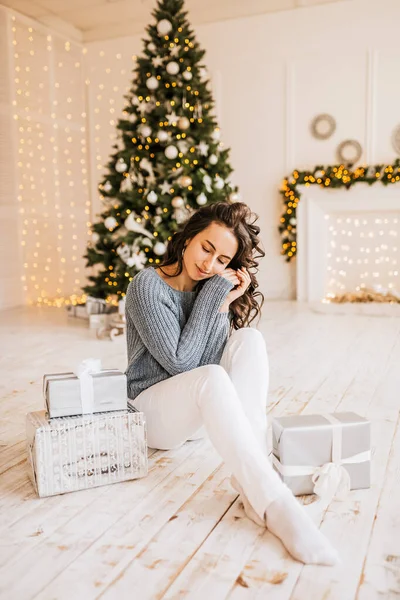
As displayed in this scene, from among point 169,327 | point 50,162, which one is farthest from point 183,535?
point 50,162

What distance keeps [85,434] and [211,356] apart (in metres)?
0.55

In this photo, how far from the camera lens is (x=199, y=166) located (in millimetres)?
5152

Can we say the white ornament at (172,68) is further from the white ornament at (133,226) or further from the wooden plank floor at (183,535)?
the wooden plank floor at (183,535)

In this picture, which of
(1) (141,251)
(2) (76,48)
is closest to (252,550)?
(1) (141,251)

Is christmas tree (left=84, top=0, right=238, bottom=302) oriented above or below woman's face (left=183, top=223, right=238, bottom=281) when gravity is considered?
above

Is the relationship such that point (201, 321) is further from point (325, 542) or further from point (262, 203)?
point (262, 203)

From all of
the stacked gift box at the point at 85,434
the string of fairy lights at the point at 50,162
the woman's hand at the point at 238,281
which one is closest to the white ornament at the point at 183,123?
the string of fairy lights at the point at 50,162

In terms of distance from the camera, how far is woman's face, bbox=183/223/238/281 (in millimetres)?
2109

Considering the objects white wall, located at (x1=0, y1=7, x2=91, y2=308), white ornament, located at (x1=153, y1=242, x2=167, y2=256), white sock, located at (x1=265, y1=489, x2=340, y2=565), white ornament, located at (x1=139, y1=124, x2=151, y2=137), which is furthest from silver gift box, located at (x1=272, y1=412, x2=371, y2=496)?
white wall, located at (x1=0, y1=7, x2=91, y2=308)

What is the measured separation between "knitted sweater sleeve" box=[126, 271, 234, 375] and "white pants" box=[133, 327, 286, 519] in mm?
85

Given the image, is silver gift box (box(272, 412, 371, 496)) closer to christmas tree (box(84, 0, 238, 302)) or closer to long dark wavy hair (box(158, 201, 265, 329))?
long dark wavy hair (box(158, 201, 265, 329))

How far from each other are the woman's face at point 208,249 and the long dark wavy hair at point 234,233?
0.08 feet

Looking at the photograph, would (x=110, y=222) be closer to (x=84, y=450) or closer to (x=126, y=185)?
(x=126, y=185)

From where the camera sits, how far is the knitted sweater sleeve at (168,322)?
1979 millimetres
